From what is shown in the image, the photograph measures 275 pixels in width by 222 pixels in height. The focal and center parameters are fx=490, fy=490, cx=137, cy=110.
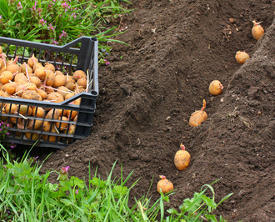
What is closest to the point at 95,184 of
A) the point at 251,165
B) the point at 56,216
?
the point at 56,216

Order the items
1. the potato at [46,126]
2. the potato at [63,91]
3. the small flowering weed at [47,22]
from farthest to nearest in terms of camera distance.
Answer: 1. the small flowering weed at [47,22]
2. the potato at [63,91]
3. the potato at [46,126]

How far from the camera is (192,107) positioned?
3.76m

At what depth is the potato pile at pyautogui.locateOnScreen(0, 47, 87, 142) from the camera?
3301 millimetres

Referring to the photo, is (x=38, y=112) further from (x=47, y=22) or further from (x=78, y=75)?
(x=47, y=22)

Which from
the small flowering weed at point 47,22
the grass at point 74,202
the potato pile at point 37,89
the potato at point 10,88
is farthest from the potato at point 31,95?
the small flowering weed at point 47,22

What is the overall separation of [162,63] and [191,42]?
1.35 ft

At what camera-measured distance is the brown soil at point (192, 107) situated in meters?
2.86

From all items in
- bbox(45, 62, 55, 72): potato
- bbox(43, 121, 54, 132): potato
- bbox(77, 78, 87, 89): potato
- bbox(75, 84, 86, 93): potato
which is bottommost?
bbox(43, 121, 54, 132): potato

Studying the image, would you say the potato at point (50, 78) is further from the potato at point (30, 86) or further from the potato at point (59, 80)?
the potato at point (30, 86)

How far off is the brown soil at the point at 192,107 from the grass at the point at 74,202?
164 mm

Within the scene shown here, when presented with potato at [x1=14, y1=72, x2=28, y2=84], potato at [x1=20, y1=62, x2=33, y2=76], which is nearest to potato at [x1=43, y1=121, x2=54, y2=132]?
potato at [x1=14, y1=72, x2=28, y2=84]

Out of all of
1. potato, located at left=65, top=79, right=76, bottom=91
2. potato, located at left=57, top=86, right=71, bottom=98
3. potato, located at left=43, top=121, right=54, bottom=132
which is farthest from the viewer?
potato, located at left=65, top=79, right=76, bottom=91

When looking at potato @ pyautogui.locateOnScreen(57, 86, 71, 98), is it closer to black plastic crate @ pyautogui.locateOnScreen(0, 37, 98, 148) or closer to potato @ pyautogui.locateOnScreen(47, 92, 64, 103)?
potato @ pyautogui.locateOnScreen(47, 92, 64, 103)

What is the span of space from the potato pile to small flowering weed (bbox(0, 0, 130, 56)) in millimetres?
596
